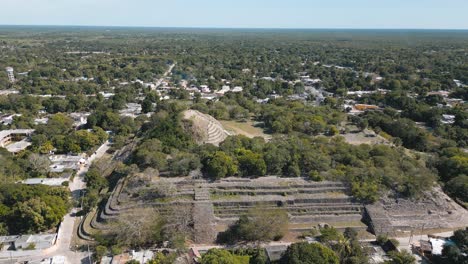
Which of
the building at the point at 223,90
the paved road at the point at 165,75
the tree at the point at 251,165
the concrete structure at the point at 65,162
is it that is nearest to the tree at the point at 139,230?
the tree at the point at 251,165

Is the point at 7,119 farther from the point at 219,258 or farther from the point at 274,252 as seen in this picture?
the point at 274,252

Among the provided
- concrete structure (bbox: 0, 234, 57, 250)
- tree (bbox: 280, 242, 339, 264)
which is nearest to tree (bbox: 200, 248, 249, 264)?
tree (bbox: 280, 242, 339, 264)

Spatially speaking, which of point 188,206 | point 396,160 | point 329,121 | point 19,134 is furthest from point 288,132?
point 19,134

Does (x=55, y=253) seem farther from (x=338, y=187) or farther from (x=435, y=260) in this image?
(x=435, y=260)

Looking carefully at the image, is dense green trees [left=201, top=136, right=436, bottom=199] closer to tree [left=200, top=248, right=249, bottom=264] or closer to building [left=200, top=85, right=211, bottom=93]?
tree [left=200, top=248, right=249, bottom=264]

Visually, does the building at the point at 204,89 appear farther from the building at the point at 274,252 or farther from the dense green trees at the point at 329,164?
the building at the point at 274,252

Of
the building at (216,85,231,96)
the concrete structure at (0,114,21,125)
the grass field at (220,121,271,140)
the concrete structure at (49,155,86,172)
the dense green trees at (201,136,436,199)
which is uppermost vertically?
the dense green trees at (201,136,436,199)
